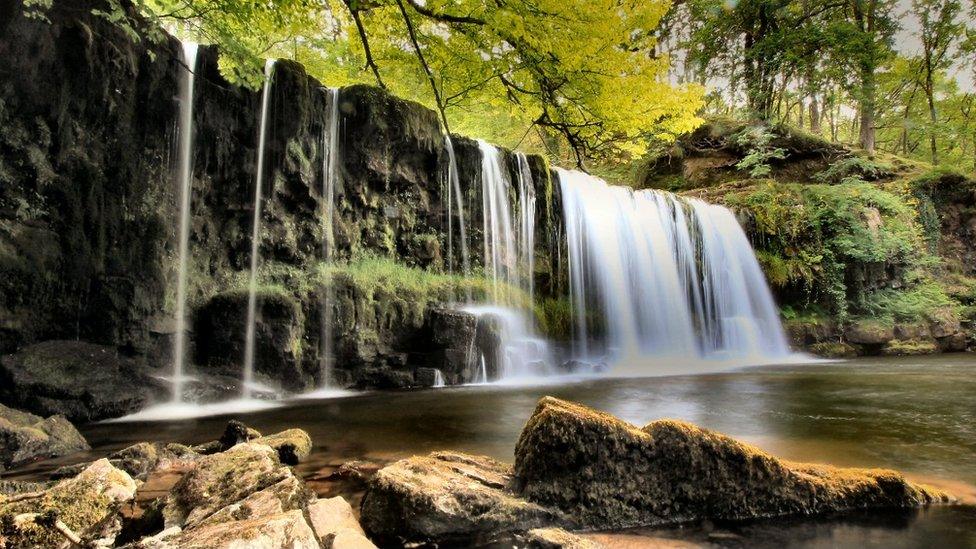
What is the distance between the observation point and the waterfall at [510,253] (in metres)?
12.2

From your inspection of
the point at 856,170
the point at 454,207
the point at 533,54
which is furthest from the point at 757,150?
the point at 533,54

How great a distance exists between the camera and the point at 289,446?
4.34m

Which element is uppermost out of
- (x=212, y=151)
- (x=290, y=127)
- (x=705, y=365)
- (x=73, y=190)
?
(x=290, y=127)

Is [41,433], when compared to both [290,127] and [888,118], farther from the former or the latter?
[888,118]

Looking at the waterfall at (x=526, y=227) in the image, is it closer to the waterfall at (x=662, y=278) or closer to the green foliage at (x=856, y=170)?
the waterfall at (x=662, y=278)

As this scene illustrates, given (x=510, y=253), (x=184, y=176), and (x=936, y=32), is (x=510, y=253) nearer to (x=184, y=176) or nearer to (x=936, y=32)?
(x=184, y=176)

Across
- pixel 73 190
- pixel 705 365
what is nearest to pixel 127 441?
pixel 73 190

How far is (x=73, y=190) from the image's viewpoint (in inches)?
306

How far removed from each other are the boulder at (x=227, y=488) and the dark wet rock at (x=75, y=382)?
17.0 feet

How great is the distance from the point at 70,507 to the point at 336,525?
4.38ft

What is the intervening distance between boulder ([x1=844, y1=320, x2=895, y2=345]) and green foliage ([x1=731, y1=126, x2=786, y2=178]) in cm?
703

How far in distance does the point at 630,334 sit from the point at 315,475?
1192 cm

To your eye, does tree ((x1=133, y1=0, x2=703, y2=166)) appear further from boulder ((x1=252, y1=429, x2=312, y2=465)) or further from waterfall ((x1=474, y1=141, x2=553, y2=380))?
waterfall ((x1=474, y1=141, x2=553, y2=380))

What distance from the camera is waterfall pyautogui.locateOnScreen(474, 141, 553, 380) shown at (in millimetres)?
12203
